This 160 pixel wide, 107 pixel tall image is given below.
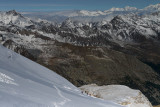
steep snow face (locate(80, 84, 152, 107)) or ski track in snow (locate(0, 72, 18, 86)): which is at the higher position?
ski track in snow (locate(0, 72, 18, 86))

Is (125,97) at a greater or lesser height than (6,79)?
lesser

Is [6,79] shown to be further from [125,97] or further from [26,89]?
[125,97]

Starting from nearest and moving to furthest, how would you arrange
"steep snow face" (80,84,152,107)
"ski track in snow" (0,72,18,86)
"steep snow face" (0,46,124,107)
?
"steep snow face" (0,46,124,107), "ski track in snow" (0,72,18,86), "steep snow face" (80,84,152,107)

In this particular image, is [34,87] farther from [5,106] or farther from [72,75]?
[72,75]

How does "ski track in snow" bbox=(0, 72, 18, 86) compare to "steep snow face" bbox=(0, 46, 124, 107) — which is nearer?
"steep snow face" bbox=(0, 46, 124, 107)

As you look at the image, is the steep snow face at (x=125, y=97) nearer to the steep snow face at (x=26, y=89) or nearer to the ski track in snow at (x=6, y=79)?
the steep snow face at (x=26, y=89)

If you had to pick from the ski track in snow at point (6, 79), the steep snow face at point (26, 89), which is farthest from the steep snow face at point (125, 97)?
the ski track in snow at point (6, 79)

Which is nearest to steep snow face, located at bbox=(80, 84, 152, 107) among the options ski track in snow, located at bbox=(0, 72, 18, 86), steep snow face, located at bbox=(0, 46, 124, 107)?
steep snow face, located at bbox=(0, 46, 124, 107)

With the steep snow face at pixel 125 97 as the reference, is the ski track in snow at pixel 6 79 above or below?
above

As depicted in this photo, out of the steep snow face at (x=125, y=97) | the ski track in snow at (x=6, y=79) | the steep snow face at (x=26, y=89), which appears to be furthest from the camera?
the steep snow face at (x=125, y=97)

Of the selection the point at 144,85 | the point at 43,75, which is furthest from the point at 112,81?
the point at 43,75

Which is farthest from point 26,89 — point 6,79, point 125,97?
point 125,97

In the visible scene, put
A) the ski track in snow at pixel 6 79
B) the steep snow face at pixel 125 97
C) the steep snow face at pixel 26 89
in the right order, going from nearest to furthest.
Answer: the steep snow face at pixel 26 89 → the ski track in snow at pixel 6 79 → the steep snow face at pixel 125 97

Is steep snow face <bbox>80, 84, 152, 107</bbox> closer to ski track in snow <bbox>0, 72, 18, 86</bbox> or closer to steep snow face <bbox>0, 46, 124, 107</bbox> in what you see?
steep snow face <bbox>0, 46, 124, 107</bbox>
